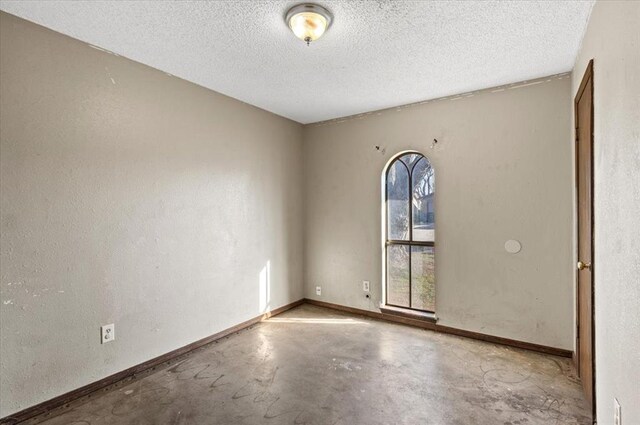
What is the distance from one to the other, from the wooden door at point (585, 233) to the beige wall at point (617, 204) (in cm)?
14

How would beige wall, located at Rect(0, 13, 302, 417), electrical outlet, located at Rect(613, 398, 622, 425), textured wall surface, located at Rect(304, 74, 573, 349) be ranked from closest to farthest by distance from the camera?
electrical outlet, located at Rect(613, 398, 622, 425), beige wall, located at Rect(0, 13, 302, 417), textured wall surface, located at Rect(304, 74, 573, 349)

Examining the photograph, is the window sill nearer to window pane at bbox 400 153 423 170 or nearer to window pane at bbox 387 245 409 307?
window pane at bbox 387 245 409 307

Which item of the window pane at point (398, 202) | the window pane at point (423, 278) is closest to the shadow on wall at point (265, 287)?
the window pane at point (398, 202)

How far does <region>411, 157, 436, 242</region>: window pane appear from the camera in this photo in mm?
3588

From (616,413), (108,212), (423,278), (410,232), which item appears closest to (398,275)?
(423,278)

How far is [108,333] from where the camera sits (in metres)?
2.44

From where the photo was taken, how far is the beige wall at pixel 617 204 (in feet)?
3.88

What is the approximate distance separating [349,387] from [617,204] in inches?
77.3

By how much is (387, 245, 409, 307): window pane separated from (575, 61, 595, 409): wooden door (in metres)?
1.61

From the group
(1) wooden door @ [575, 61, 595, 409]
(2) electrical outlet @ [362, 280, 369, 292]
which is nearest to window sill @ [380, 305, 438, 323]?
(2) electrical outlet @ [362, 280, 369, 292]

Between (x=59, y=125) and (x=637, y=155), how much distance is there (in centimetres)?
310

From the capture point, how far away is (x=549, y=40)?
2301mm

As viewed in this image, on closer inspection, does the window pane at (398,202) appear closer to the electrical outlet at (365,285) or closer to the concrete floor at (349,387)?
the electrical outlet at (365,285)

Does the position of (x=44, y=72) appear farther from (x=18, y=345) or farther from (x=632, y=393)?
(x=632, y=393)
